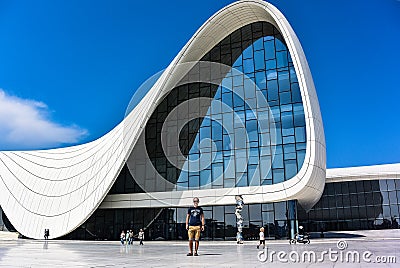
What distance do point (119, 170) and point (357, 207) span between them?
27.4 metres

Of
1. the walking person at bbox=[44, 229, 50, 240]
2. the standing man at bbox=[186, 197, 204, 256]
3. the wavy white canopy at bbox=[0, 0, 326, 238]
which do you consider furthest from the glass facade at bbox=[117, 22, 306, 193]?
the standing man at bbox=[186, 197, 204, 256]

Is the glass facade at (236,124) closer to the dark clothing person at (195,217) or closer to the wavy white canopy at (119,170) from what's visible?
the wavy white canopy at (119,170)

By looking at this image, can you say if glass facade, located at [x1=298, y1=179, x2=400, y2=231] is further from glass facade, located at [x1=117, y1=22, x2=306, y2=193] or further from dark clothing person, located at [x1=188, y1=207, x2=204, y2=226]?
dark clothing person, located at [x1=188, y1=207, x2=204, y2=226]

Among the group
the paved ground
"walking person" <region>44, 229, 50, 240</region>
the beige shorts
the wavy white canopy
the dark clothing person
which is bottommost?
"walking person" <region>44, 229, 50, 240</region>

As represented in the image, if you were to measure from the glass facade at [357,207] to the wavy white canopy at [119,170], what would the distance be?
41.4ft

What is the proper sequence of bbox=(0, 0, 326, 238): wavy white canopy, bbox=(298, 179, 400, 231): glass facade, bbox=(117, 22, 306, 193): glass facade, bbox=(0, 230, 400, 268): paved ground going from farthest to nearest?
bbox=(298, 179, 400, 231): glass facade
bbox=(117, 22, 306, 193): glass facade
bbox=(0, 0, 326, 238): wavy white canopy
bbox=(0, 230, 400, 268): paved ground

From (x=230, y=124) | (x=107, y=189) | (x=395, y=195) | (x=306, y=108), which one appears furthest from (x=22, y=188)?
(x=395, y=195)

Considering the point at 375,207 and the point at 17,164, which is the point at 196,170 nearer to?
the point at 17,164

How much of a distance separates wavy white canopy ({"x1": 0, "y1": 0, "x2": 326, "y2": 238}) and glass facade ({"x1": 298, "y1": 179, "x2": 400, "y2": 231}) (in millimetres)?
12605

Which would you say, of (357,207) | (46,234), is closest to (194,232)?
(46,234)

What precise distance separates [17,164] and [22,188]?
155 inches

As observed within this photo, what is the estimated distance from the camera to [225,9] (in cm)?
3200

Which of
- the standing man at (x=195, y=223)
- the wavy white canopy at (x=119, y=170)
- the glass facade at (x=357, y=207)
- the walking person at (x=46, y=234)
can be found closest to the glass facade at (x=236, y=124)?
the wavy white canopy at (x=119, y=170)

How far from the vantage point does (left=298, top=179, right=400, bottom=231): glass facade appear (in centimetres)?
4178
